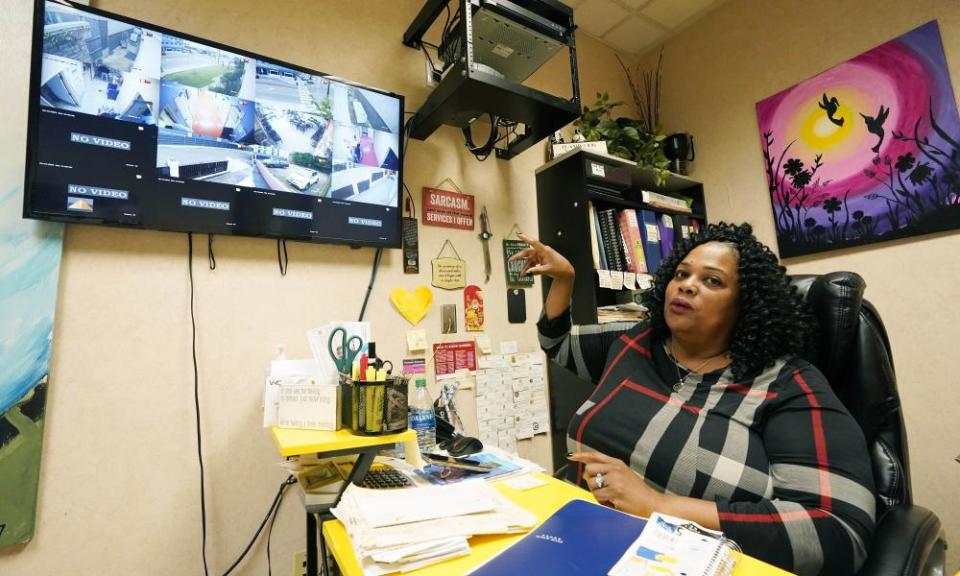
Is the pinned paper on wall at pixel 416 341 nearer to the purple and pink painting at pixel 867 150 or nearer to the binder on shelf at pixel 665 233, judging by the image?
the binder on shelf at pixel 665 233

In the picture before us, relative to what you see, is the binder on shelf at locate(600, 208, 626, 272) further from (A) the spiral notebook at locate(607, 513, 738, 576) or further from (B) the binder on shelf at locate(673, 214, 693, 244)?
(A) the spiral notebook at locate(607, 513, 738, 576)

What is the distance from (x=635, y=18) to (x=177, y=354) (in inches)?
105

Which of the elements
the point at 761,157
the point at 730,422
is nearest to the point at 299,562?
the point at 730,422

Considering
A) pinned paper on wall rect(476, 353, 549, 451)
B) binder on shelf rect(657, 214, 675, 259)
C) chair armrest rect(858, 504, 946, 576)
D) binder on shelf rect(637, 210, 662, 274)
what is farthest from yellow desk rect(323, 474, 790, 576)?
binder on shelf rect(657, 214, 675, 259)

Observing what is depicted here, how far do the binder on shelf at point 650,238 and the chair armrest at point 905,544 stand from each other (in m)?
1.28

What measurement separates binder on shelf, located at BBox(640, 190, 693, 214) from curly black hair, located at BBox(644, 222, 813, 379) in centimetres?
86

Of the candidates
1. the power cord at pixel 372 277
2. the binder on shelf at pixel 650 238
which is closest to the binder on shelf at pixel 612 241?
the binder on shelf at pixel 650 238

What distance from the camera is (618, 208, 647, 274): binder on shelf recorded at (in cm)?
189

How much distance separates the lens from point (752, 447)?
87cm

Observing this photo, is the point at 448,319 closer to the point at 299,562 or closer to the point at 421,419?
the point at 421,419

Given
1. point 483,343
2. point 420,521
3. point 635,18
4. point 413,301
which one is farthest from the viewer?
point 635,18

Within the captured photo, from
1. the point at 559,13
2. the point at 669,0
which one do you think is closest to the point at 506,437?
the point at 559,13

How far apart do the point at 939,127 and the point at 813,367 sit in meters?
1.44

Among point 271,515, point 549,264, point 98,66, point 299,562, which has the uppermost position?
point 98,66
